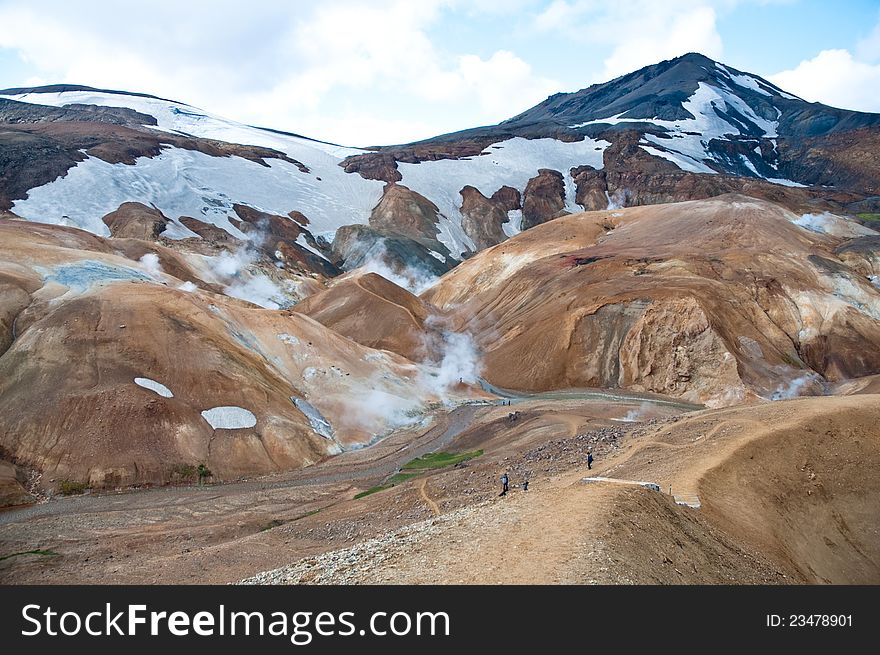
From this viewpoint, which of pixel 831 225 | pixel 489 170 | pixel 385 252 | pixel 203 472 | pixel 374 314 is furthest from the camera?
pixel 489 170

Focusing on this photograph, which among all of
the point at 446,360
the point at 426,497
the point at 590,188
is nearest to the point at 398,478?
the point at 426,497

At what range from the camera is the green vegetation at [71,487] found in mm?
28953

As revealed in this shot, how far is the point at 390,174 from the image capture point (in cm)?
14412

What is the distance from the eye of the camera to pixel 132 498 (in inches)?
1139

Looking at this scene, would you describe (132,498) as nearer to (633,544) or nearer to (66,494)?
(66,494)

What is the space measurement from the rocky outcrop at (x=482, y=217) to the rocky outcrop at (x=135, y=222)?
194 feet

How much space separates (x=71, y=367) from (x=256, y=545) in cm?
1889

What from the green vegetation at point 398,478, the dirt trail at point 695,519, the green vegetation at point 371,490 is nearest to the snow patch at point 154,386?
the green vegetation at point 371,490

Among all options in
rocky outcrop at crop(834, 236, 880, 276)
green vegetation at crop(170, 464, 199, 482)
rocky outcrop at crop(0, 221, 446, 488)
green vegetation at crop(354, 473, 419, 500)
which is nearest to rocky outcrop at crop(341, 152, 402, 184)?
rocky outcrop at crop(834, 236, 880, 276)

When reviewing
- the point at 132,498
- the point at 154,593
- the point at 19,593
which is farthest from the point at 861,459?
the point at 132,498

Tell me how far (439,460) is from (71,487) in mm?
16954

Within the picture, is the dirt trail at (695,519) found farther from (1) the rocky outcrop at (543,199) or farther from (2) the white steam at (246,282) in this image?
(1) the rocky outcrop at (543,199)

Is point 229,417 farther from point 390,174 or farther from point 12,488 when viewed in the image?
point 390,174

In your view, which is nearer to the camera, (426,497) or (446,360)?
(426,497)
